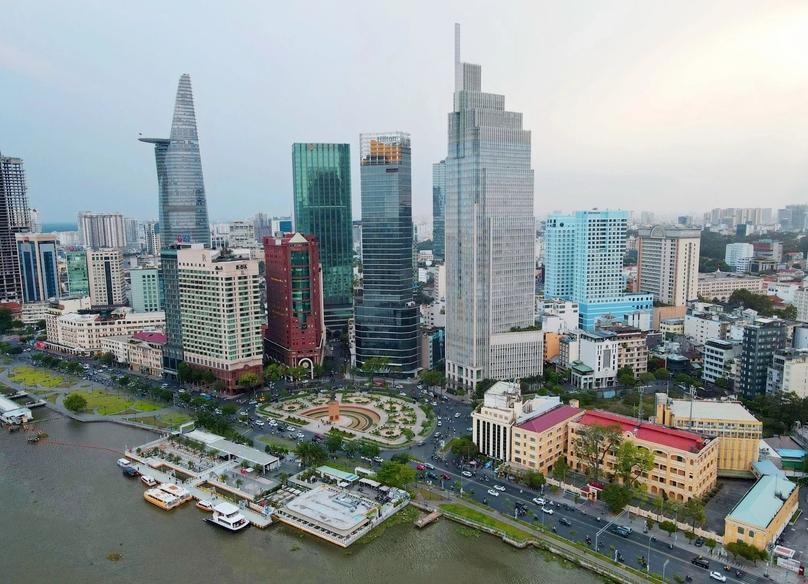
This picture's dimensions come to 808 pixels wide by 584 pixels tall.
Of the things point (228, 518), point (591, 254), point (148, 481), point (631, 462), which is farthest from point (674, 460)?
point (591, 254)

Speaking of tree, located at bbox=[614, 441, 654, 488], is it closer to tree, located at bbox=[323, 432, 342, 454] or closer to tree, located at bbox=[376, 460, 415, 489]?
tree, located at bbox=[376, 460, 415, 489]

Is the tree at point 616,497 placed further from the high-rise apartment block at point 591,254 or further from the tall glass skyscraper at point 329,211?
the tall glass skyscraper at point 329,211

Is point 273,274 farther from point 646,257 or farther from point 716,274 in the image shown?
point 716,274

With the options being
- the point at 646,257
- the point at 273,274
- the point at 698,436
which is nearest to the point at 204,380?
the point at 273,274

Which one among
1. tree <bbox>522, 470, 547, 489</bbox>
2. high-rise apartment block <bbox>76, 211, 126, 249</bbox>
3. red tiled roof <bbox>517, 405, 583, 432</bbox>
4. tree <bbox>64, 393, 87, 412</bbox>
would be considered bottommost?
tree <bbox>522, 470, 547, 489</bbox>

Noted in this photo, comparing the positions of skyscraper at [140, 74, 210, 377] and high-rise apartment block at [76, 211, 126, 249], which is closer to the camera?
skyscraper at [140, 74, 210, 377]

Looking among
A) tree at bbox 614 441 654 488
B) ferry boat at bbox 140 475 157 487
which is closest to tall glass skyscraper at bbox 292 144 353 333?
ferry boat at bbox 140 475 157 487
